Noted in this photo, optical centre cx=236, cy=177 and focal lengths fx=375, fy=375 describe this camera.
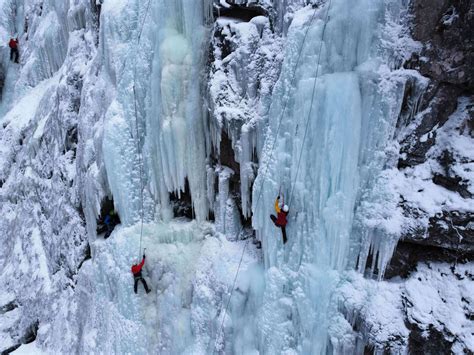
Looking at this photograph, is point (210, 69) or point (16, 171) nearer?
point (210, 69)

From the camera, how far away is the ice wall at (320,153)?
5570mm

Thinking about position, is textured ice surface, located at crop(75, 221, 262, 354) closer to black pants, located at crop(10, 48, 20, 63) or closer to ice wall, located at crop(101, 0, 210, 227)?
ice wall, located at crop(101, 0, 210, 227)

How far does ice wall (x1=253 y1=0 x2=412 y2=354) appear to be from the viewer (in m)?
5.57

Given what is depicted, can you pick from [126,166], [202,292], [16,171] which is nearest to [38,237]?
[16,171]

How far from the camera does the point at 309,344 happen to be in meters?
6.16

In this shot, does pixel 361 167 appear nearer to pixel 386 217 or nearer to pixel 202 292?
pixel 386 217

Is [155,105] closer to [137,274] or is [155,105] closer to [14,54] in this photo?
[137,274]

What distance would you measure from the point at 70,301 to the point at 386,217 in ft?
26.4

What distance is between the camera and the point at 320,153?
233 inches

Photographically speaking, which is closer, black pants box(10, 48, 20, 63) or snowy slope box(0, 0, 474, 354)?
snowy slope box(0, 0, 474, 354)

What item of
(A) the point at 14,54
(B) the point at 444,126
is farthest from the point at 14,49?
(B) the point at 444,126

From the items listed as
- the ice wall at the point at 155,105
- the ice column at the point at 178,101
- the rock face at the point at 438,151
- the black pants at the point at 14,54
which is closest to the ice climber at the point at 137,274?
the ice wall at the point at 155,105

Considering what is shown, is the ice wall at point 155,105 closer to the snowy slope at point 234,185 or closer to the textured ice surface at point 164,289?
the snowy slope at point 234,185

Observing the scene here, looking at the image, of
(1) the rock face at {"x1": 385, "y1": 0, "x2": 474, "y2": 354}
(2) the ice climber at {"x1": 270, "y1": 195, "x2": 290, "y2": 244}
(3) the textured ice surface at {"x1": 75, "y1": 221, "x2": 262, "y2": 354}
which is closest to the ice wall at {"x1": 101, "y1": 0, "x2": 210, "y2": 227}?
(3) the textured ice surface at {"x1": 75, "y1": 221, "x2": 262, "y2": 354}
